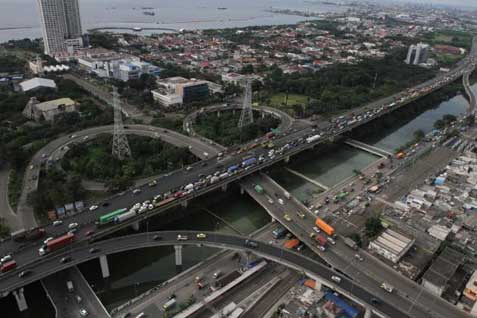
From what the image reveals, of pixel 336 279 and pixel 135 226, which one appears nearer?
pixel 336 279

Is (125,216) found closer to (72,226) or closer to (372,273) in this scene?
(72,226)

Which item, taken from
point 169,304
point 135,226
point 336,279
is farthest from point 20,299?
point 336,279

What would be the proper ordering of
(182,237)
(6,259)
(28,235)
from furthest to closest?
(182,237)
(28,235)
(6,259)

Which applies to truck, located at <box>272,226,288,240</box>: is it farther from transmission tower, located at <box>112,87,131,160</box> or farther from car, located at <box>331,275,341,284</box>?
transmission tower, located at <box>112,87,131,160</box>

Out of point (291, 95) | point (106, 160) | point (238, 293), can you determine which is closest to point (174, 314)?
point (238, 293)

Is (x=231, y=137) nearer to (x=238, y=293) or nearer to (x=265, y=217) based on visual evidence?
(x=265, y=217)

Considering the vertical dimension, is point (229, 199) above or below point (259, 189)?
below
